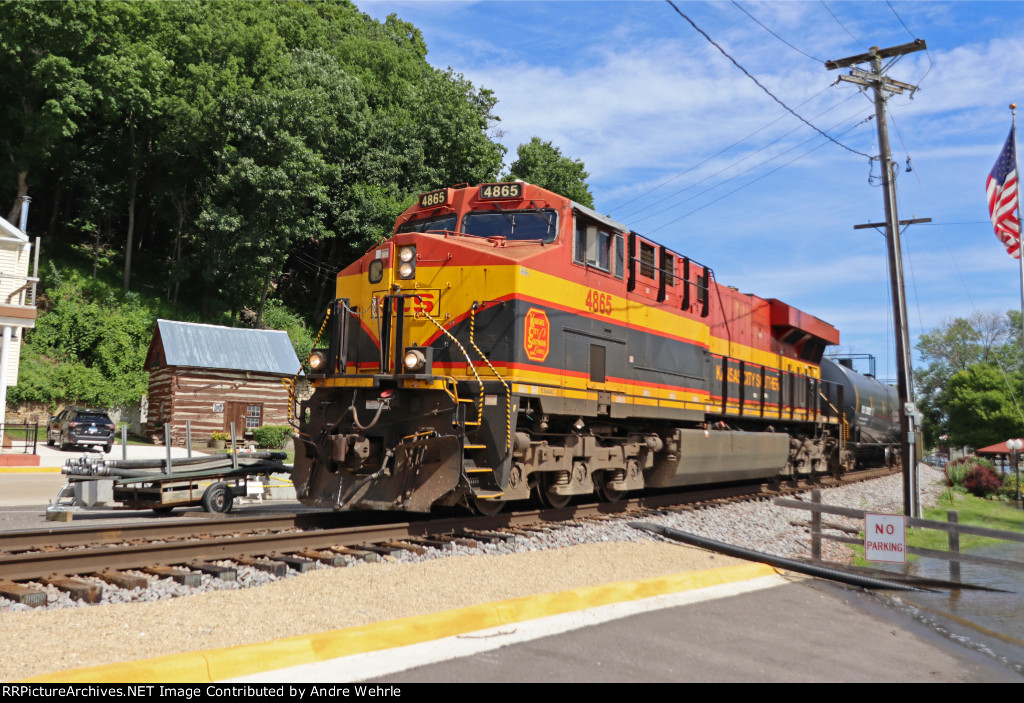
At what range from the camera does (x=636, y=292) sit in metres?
11.8

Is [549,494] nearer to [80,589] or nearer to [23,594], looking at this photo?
[80,589]

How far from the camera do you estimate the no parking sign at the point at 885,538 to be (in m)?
9.61

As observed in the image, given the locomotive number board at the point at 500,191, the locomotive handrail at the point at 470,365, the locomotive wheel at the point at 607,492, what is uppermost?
the locomotive number board at the point at 500,191

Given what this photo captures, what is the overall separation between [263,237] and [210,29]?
1274cm

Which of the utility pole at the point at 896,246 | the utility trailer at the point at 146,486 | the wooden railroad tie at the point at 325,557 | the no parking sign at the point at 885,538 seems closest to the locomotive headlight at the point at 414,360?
the wooden railroad tie at the point at 325,557

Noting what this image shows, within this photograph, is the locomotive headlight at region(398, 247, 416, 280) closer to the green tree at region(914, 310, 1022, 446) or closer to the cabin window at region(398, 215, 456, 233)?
the cabin window at region(398, 215, 456, 233)

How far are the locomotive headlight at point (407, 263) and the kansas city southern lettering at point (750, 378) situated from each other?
7711 mm

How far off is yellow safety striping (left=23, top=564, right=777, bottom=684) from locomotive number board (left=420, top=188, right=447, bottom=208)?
6.19 m

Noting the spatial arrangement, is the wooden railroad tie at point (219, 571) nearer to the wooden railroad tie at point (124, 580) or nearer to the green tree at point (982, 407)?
the wooden railroad tie at point (124, 580)

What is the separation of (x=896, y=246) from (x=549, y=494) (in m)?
9.95

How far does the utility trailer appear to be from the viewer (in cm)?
1106

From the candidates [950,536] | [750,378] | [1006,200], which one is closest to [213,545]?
[950,536]
